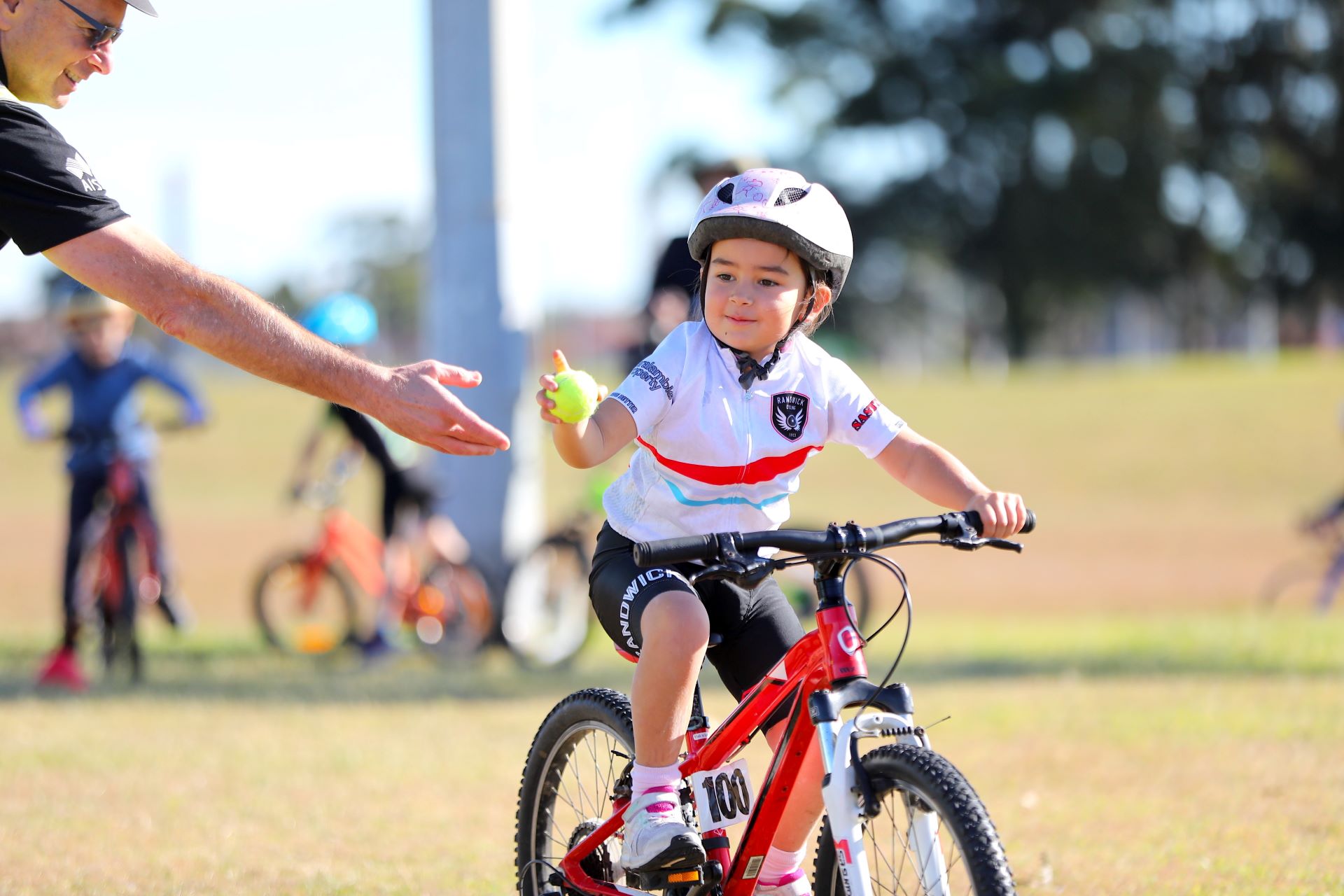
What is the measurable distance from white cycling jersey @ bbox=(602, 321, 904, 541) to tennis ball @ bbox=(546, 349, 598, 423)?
278mm

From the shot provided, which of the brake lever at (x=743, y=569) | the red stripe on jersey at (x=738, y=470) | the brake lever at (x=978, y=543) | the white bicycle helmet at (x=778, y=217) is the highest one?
the white bicycle helmet at (x=778, y=217)

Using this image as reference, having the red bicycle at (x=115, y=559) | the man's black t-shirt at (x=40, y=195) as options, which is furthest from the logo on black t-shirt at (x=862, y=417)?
the red bicycle at (x=115, y=559)

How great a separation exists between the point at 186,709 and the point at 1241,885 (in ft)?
17.6

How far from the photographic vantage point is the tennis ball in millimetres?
3260

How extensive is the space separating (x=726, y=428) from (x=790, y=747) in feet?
2.42

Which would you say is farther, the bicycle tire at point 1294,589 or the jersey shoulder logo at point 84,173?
the bicycle tire at point 1294,589

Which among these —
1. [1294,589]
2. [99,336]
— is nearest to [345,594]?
[99,336]

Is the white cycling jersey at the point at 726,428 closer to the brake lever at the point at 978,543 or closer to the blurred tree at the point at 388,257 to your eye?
the brake lever at the point at 978,543

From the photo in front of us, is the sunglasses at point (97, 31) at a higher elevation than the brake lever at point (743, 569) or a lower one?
higher

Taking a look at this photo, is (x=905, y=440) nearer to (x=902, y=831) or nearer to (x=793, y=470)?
(x=793, y=470)

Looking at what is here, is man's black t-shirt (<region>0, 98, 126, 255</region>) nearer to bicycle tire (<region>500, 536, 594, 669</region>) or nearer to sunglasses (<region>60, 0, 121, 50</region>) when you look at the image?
sunglasses (<region>60, 0, 121, 50</region>)

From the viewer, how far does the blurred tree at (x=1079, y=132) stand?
4528cm

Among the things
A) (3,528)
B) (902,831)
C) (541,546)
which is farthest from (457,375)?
(3,528)

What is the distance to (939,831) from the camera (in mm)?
3010
